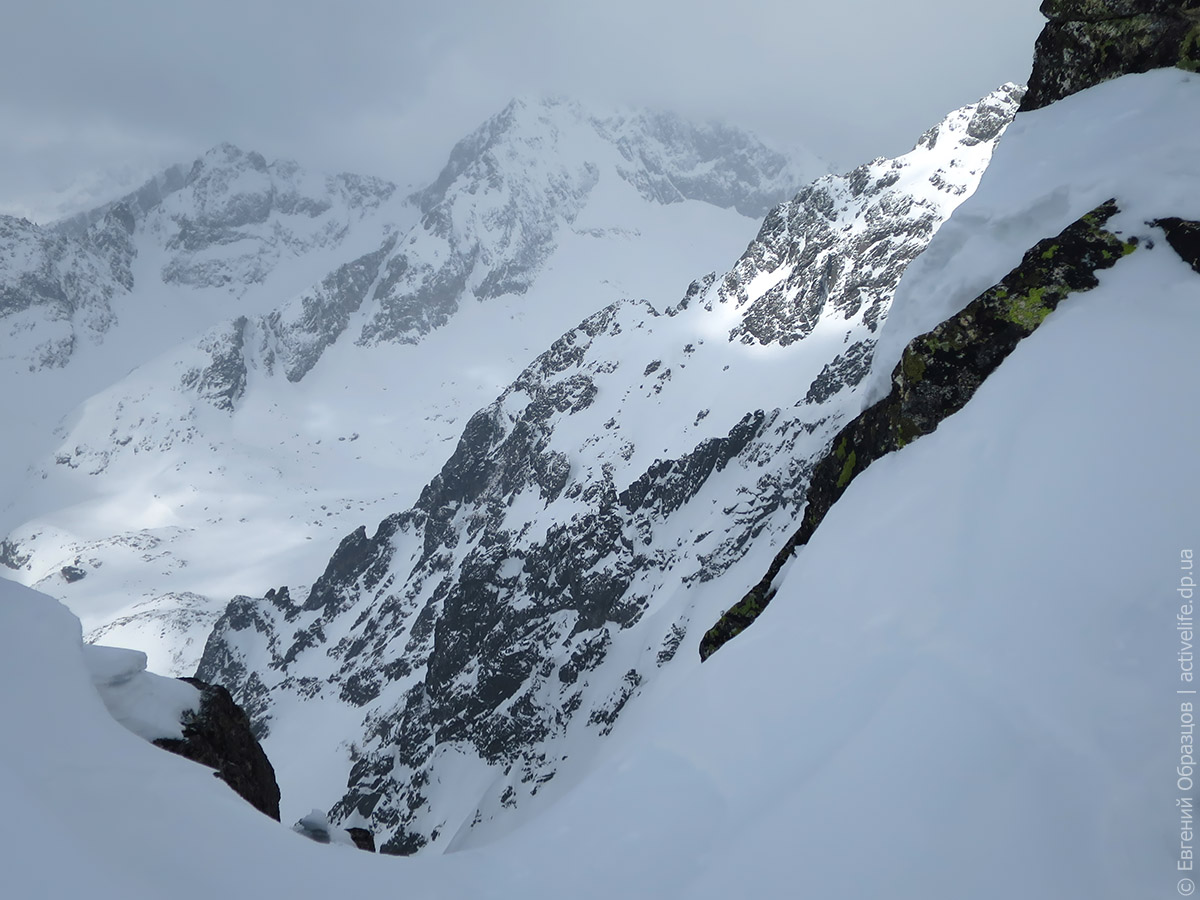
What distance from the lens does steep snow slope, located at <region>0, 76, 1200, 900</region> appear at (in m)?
5.19

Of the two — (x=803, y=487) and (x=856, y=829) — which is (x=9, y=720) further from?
(x=803, y=487)

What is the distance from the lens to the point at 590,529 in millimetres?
80500

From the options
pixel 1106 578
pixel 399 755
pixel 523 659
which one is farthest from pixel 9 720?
pixel 399 755

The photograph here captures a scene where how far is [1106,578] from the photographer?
625cm

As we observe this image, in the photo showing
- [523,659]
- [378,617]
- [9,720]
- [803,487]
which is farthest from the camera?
[378,617]

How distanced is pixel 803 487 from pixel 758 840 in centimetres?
5376

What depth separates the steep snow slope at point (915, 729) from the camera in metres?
5.19

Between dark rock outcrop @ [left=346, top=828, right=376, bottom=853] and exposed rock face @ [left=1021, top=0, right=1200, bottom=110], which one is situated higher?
exposed rock face @ [left=1021, top=0, right=1200, bottom=110]

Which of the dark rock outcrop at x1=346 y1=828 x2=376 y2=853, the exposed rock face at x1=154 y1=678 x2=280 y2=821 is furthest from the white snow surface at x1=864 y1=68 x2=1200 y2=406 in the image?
the dark rock outcrop at x1=346 y1=828 x2=376 y2=853

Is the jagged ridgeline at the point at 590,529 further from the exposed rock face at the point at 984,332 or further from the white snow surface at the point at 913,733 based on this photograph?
the white snow surface at the point at 913,733

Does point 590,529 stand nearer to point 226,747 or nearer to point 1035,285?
point 226,747

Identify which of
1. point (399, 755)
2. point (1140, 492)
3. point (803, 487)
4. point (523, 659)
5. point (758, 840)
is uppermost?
point (1140, 492)

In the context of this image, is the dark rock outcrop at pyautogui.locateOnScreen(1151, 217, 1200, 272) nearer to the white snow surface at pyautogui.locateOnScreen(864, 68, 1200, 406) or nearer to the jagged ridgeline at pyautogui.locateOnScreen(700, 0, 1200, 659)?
the jagged ridgeline at pyautogui.locateOnScreen(700, 0, 1200, 659)

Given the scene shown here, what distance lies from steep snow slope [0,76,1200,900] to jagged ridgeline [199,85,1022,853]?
148 feet
